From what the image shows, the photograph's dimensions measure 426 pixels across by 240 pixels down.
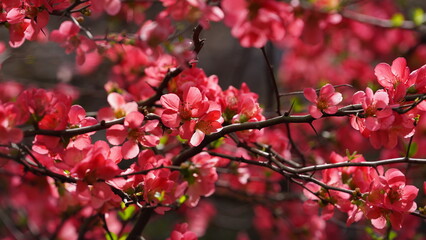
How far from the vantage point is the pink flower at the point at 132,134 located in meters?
0.90

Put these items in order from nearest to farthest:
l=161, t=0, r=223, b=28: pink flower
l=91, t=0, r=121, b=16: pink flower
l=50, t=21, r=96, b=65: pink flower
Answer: l=161, t=0, r=223, b=28: pink flower, l=91, t=0, r=121, b=16: pink flower, l=50, t=21, r=96, b=65: pink flower

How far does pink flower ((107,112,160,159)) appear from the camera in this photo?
0.90 meters

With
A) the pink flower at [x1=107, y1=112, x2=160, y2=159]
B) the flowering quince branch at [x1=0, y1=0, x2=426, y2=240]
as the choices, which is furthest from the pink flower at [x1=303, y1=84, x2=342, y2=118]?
the pink flower at [x1=107, y1=112, x2=160, y2=159]

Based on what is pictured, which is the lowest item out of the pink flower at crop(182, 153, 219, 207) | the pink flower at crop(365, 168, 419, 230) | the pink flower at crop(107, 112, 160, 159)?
the pink flower at crop(182, 153, 219, 207)

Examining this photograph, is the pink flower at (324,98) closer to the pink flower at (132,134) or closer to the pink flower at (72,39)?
the pink flower at (132,134)

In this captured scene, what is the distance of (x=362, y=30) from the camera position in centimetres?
280

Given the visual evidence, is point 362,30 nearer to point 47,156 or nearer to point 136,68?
point 136,68

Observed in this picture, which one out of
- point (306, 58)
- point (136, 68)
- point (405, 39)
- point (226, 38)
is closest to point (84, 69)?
point (136, 68)

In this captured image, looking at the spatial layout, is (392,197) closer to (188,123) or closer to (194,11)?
(188,123)

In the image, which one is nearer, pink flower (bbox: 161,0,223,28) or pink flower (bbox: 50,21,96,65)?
pink flower (bbox: 161,0,223,28)

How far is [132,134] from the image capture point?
930 mm

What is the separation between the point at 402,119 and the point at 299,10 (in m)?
0.30

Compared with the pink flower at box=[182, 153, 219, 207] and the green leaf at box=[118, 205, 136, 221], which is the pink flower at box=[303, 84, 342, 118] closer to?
the pink flower at box=[182, 153, 219, 207]

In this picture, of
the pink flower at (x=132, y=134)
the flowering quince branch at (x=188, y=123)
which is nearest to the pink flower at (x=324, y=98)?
the flowering quince branch at (x=188, y=123)
